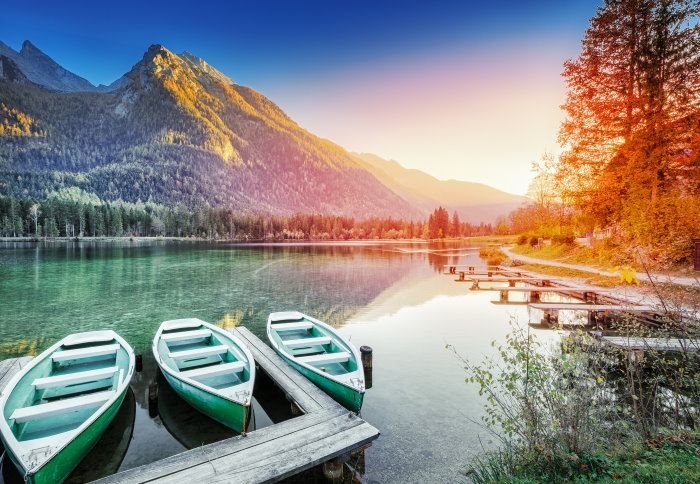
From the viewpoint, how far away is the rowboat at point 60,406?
16.8 feet

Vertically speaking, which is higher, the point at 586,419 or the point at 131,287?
the point at 586,419

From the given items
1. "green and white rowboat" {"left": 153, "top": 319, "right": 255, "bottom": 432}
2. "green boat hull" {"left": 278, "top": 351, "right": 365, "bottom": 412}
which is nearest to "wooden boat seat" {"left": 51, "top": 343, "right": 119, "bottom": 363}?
"green and white rowboat" {"left": 153, "top": 319, "right": 255, "bottom": 432}

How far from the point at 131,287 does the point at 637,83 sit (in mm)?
41057

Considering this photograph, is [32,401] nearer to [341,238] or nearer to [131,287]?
[131,287]

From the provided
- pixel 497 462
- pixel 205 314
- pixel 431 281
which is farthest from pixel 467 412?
pixel 431 281

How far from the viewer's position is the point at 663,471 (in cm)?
394

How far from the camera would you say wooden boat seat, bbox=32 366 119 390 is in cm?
755

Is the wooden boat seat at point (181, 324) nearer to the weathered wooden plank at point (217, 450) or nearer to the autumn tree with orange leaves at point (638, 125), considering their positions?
the weathered wooden plank at point (217, 450)

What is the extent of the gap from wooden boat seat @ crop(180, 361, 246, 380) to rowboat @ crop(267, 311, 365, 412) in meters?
1.28

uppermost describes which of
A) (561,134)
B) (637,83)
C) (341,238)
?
(637,83)

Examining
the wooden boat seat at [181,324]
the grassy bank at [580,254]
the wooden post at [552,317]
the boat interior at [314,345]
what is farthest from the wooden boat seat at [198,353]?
the grassy bank at [580,254]

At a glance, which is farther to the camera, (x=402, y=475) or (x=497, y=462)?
(x=402, y=475)

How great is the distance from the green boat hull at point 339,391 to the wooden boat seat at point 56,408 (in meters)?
4.31

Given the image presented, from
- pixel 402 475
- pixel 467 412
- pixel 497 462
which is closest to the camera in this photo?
pixel 497 462
